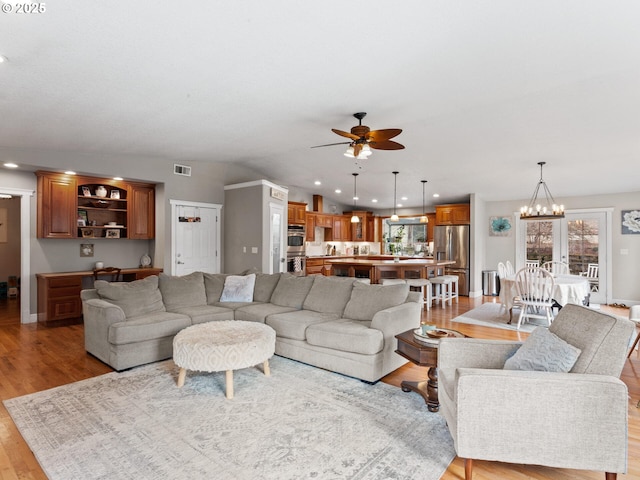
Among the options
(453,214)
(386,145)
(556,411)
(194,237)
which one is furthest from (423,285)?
(556,411)

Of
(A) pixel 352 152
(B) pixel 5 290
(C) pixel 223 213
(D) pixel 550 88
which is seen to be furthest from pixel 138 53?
(B) pixel 5 290

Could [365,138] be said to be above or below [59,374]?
above

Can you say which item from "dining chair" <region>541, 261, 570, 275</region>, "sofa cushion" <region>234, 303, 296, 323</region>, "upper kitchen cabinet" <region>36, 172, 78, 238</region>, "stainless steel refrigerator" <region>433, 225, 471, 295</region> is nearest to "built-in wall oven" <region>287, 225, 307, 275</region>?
"stainless steel refrigerator" <region>433, 225, 471, 295</region>

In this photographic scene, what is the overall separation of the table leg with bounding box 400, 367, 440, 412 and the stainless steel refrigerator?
6195mm

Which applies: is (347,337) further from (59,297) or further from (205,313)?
(59,297)

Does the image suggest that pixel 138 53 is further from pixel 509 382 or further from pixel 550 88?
pixel 550 88

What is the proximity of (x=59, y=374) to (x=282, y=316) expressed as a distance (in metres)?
2.22

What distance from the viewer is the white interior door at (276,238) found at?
6.98 metres

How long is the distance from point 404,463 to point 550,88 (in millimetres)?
3716

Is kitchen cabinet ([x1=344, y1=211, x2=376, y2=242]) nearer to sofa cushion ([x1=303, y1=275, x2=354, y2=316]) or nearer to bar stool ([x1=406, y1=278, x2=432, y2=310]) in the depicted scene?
bar stool ([x1=406, y1=278, x2=432, y2=310])

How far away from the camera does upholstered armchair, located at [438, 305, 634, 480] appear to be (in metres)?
1.78

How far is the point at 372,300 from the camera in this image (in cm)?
384

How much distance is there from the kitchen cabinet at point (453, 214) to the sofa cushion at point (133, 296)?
23.2 ft

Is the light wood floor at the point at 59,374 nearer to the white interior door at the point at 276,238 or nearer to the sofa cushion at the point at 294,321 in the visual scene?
the sofa cushion at the point at 294,321
